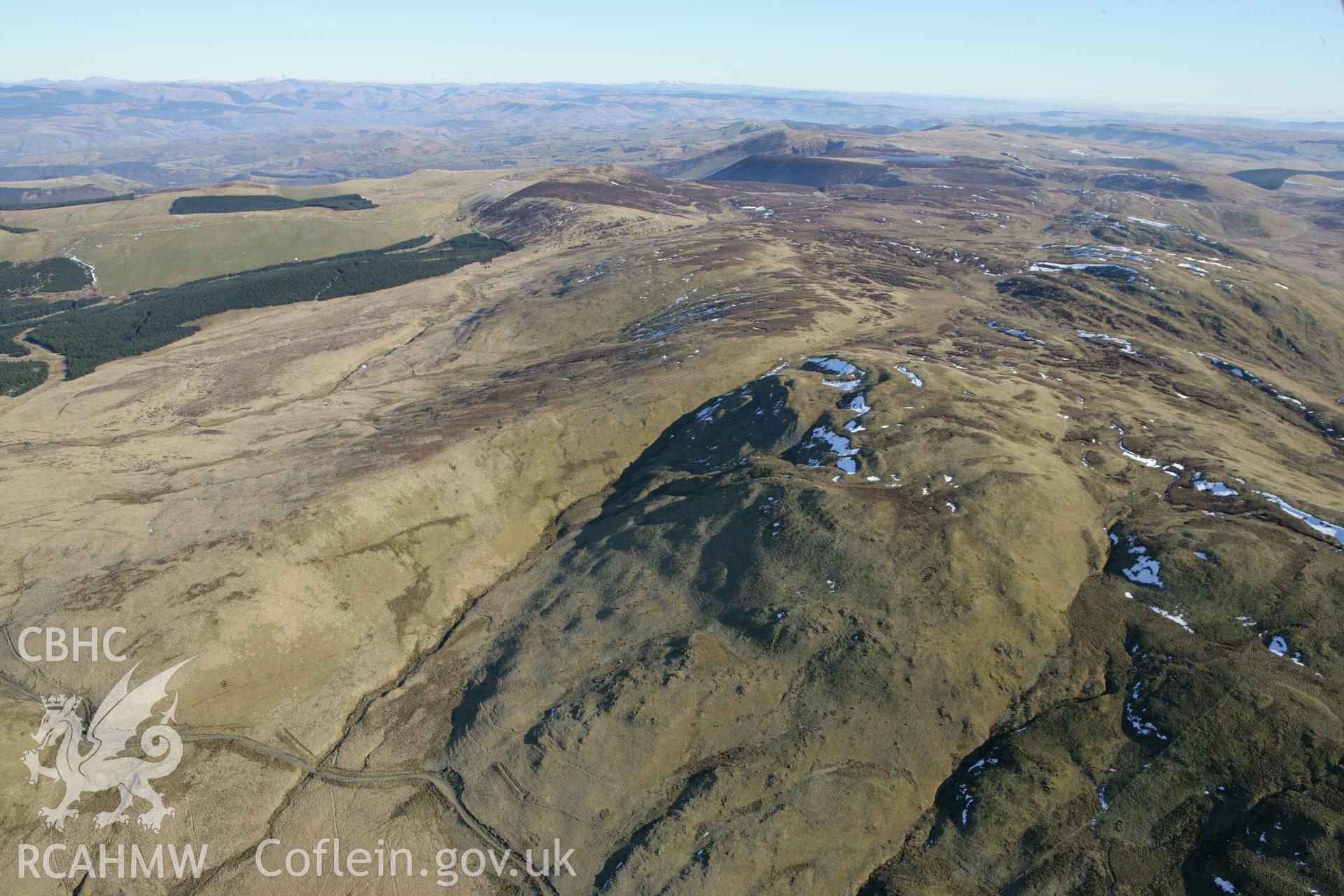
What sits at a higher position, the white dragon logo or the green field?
the green field

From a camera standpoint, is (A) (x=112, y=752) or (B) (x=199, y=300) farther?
(B) (x=199, y=300)

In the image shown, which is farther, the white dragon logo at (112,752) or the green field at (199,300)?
the green field at (199,300)

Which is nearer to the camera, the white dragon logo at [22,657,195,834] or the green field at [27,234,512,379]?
the white dragon logo at [22,657,195,834]

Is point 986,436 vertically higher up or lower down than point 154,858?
higher up

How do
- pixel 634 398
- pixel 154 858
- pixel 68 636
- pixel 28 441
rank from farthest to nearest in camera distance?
1. pixel 28 441
2. pixel 634 398
3. pixel 68 636
4. pixel 154 858

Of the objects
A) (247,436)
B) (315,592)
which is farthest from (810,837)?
(247,436)

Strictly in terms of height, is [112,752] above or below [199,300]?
below

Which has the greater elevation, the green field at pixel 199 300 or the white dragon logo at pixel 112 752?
the green field at pixel 199 300

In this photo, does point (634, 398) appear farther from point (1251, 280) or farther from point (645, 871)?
point (1251, 280)
